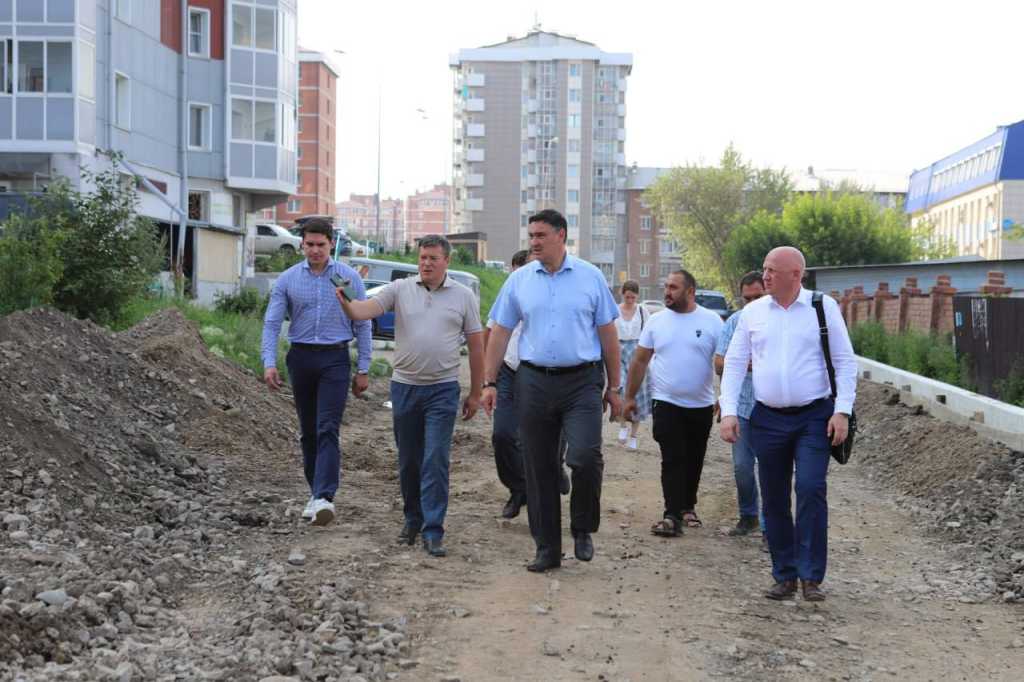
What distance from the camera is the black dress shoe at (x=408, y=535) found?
831cm

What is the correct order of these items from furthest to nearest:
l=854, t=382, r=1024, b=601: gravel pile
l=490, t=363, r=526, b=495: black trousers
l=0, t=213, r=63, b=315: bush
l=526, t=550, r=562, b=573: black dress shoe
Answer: l=0, t=213, r=63, b=315: bush, l=490, t=363, r=526, b=495: black trousers, l=854, t=382, r=1024, b=601: gravel pile, l=526, t=550, r=562, b=573: black dress shoe

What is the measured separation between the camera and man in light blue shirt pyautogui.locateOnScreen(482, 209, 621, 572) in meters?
7.66

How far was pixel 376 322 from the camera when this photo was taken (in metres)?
30.3

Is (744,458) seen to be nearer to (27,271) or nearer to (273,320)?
(273,320)

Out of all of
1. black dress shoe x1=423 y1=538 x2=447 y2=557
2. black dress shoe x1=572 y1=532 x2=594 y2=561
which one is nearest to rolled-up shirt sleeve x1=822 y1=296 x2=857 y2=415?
black dress shoe x1=572 y1=532 x2=594 y2=561

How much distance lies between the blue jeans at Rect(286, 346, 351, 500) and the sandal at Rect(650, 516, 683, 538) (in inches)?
85.3

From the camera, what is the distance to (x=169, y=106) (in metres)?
40.3

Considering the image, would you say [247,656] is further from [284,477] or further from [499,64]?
[499,64]

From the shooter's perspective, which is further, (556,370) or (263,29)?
(263,29)

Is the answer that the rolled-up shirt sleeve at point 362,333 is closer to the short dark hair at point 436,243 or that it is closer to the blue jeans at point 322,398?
the blue jeans at point 322,398

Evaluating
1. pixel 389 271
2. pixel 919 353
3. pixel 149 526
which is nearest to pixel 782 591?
pixel 149 526

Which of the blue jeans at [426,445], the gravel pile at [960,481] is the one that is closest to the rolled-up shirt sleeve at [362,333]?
the blue jeans at [426,445]

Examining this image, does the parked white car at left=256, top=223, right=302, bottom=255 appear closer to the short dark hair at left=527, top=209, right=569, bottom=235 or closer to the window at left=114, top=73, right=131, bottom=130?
the window at left=114, top=73, right=131, bottom=130

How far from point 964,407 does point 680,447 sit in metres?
6.41
